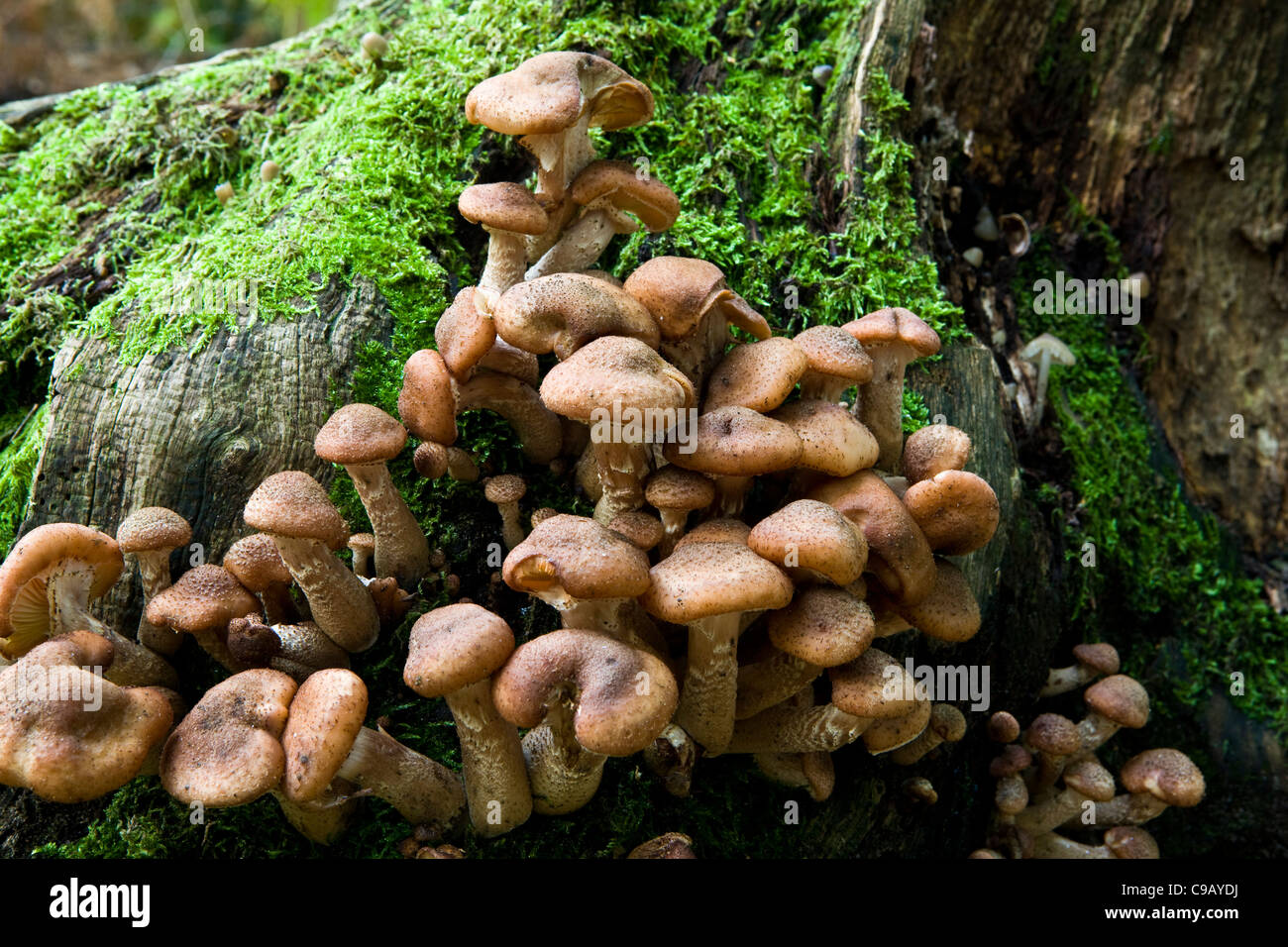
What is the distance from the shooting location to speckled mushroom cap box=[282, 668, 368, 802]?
8.73ft

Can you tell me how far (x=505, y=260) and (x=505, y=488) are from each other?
105 cm

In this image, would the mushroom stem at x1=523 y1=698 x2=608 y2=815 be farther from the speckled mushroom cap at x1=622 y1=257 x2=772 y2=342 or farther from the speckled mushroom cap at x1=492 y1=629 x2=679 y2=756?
the speckled mushroom cap at x1=622 y1=257 x2=772 y2=342

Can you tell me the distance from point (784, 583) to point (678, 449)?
628 millimetres

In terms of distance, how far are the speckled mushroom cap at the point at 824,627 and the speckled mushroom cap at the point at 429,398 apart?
1.54 meters

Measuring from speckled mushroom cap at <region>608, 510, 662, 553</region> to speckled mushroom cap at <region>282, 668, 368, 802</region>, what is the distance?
1038 mm

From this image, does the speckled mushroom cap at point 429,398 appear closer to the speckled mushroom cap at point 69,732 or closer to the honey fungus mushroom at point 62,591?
the honey fungus mushroom at point 62,591

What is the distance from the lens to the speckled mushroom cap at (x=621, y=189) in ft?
12.6

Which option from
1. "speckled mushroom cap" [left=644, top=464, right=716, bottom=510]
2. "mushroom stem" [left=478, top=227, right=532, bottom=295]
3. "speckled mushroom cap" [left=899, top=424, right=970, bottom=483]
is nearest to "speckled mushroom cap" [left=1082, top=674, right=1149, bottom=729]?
"speckled mushroom cap" [left=899, top=424, right=970, bottom=483]

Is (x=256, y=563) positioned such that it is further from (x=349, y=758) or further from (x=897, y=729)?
(x=897, y=729)

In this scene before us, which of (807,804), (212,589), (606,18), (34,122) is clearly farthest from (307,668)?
(34,122)

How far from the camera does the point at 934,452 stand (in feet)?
11.9

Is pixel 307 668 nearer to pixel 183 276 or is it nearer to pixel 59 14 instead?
pixel 183 276

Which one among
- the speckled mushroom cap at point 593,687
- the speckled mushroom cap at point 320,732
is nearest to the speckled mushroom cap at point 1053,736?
the speckled mushroom cap at point 593,687
